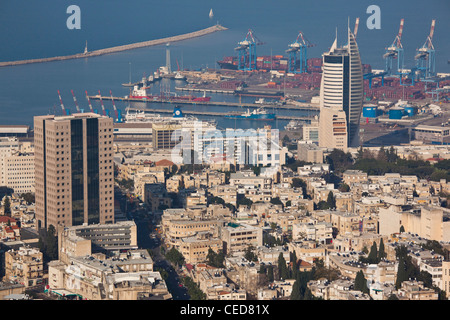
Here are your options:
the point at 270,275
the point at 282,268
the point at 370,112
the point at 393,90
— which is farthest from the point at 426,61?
the point at 270,275

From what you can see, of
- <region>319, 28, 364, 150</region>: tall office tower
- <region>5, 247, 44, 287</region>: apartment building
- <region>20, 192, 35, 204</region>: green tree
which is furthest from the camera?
<region>319, 28, 364, 150</region>: tall office tower

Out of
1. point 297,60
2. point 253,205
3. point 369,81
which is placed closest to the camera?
point 253,205

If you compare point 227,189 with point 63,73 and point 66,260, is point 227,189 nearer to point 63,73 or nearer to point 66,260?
point 66,260

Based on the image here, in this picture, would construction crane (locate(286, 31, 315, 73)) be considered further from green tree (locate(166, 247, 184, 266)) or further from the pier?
green tree (locate(166, 247, 184, 266))

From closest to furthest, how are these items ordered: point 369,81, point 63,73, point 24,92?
point 24,92, point 369,81, point 63,73

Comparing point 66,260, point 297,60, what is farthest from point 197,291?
point 297,60

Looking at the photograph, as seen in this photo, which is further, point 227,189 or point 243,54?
point 243,54

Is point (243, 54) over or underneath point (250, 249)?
over

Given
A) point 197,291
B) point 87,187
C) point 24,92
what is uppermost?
point 24,92

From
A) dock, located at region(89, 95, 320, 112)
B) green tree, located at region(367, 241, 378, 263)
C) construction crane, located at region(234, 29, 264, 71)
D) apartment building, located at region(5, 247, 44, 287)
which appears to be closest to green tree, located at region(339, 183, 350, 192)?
green tree, located at region(367, 241, 378, 263)
